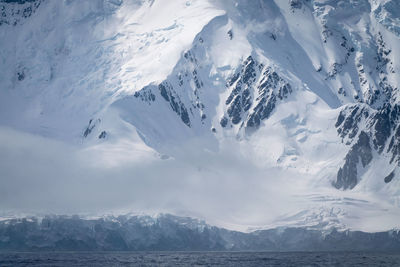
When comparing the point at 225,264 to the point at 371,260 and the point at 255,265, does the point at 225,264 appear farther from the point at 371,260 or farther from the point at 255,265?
the point at 371,260

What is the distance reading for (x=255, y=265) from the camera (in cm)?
18638

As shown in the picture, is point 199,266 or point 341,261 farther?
point 341,261

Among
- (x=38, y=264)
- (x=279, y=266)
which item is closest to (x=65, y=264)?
(x=38, y=264)

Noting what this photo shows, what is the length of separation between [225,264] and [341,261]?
29480 mm

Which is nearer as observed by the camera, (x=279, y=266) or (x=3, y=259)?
(x=279, y=266)

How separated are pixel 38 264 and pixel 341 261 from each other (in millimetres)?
72958

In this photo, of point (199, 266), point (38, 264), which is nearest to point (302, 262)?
point (199, 266)

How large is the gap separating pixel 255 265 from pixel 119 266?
31.5 m

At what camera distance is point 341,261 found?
19738cm

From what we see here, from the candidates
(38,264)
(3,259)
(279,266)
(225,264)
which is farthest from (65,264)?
(279,266)

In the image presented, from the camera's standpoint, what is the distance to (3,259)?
195 m

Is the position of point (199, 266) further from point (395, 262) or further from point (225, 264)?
point (395, 262)

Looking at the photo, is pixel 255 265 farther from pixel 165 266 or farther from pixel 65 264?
pixel 65 264

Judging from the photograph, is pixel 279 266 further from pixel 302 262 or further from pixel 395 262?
pixel 395 262
